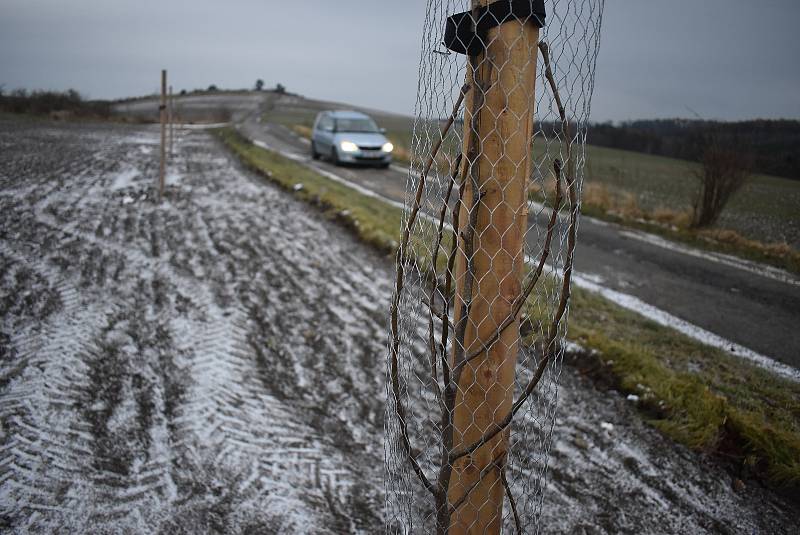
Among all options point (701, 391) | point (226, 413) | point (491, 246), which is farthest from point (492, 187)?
point (701, 391)

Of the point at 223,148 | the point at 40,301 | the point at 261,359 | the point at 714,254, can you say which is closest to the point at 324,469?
the point at 261,359

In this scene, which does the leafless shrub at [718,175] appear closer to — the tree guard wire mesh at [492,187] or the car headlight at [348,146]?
the car headlight at [348,146]

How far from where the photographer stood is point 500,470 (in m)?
1.46

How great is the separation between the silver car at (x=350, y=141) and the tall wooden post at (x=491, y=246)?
505 inches

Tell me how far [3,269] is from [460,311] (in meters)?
5.49

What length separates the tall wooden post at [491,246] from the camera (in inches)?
50.4

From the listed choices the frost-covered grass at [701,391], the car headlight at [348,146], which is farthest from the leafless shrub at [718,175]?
the car headlight at [348,146]

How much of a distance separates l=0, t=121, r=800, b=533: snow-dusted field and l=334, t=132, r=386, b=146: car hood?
8497 mm

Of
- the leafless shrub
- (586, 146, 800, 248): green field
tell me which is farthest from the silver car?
the leafless shrub

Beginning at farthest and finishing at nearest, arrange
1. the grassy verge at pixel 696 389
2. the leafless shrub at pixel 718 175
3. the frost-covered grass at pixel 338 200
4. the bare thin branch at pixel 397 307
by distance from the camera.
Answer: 1. the leafless shrub at pixel 718 175
2. the frost-covered grass at pixel 338 200
3. the grassy verge at pixel 696 389
4. the bare thin branch at pixel 397 307

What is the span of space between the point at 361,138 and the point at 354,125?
2.94 ft

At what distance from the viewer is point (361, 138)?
46.5 feet

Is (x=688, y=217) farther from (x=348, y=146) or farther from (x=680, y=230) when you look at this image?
(x=348, y=146)

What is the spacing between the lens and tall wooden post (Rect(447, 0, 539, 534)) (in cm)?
128
